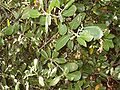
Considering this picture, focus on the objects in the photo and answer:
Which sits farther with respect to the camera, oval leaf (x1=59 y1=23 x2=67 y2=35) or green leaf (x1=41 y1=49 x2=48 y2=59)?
green leaf (x1=41 y1=49 x2=48 y2=59)

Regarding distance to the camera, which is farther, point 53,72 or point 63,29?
point 53,72

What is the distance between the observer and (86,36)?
3.09ft

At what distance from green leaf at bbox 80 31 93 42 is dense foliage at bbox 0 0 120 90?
0.12 metres

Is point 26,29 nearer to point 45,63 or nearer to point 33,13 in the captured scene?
point 45,63

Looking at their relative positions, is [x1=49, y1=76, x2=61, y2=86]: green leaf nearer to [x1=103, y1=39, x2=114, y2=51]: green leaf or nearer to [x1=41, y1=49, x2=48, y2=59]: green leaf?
[x1=41, y1=49, x2=48, y2=59]: green leaf

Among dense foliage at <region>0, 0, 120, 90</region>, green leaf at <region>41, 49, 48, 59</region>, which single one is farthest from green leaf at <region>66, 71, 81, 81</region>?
green leaf at <region>41, 49, 48, 59</region>

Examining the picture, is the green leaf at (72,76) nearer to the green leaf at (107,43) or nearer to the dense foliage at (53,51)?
the dense foliage at (53,51)

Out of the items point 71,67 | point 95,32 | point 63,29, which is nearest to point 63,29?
point 63,29

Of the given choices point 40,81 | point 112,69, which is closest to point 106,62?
point 112,69

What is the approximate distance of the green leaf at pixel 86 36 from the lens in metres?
0.94

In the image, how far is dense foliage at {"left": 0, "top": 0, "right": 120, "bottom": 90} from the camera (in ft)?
3.93

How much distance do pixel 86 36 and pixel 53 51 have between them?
0.29 m

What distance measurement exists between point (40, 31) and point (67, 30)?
238mm

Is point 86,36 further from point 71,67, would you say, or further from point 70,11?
point 71,67
